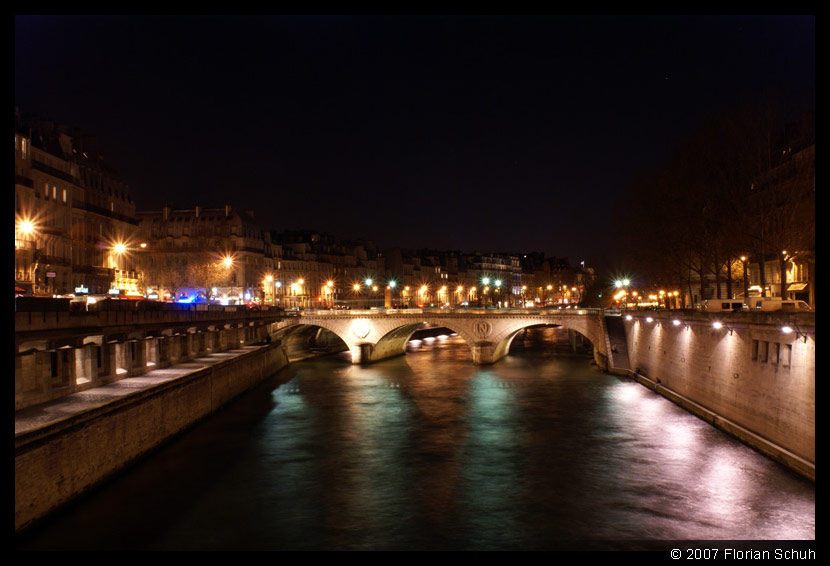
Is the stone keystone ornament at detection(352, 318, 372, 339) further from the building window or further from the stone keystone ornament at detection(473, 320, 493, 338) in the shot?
the building window

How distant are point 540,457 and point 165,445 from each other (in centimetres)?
1587

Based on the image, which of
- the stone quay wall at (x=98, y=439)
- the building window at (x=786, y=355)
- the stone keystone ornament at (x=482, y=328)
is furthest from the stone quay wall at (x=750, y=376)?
the stone keystone ornament at (x=482, y=328)

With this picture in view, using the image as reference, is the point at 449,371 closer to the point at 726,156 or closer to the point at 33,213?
the point at 726,156

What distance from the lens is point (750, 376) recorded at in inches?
1144

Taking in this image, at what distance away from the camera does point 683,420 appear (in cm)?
3562

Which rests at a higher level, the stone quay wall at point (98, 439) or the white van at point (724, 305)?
the white van at point (724, 305)

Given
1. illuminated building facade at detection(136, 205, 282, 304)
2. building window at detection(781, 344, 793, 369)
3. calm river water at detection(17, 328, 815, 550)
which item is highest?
illuminated building facade at detection(136, 205, 282, 304)

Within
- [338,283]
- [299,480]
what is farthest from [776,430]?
[338,283]

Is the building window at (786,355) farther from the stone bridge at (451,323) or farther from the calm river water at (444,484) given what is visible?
the stone bridge at (451,323)

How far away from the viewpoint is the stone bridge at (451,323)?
65.7m

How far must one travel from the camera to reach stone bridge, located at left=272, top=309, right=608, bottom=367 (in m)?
65.7

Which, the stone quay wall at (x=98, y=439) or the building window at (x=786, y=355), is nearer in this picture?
the stone quay wall at (x=98, y=439)

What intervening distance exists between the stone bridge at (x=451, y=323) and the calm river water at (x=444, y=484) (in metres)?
22.5

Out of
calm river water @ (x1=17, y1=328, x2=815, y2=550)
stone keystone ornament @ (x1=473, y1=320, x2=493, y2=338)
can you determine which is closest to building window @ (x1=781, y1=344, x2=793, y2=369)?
calm river water @ (x1=17, y1=328, x2=815, y2=550)
